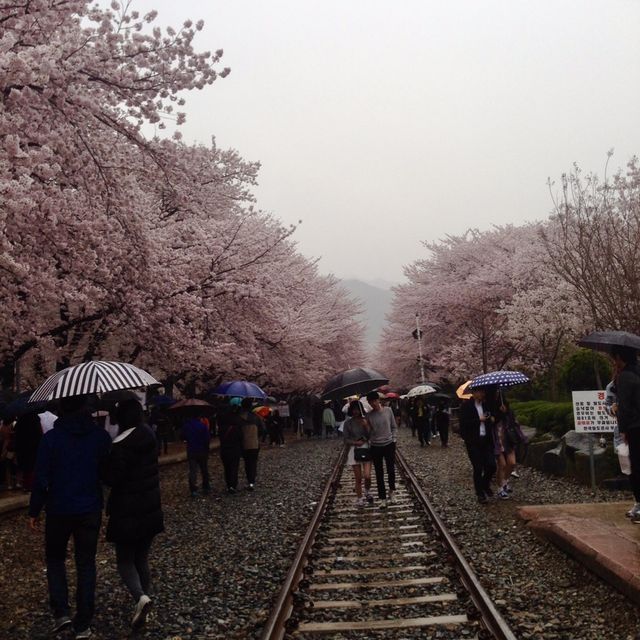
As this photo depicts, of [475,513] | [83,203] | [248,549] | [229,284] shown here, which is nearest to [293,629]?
[248,549]

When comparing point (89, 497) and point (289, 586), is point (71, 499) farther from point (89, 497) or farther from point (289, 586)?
point (289, 586)

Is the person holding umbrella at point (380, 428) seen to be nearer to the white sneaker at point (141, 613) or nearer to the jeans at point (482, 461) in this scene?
the jeans at point (482, 461)

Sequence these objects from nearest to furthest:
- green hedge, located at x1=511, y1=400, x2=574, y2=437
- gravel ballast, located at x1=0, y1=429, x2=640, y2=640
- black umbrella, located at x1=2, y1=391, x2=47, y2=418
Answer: gravel ballast, located at x1=0, y1=429, x2=640, y2=640
black umbrella, located at x1=2, y1=391, x2=47, y2=418
green hedge, located at x1=511, y1=400, x2=574, y2=437

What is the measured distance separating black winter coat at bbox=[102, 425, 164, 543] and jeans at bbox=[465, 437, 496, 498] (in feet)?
23.9

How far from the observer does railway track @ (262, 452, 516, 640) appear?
5852 mm

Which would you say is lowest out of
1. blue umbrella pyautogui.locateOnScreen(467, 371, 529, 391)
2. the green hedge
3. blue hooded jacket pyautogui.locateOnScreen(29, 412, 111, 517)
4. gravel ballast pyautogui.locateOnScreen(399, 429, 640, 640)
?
gravel ballast pyautogui.locateOnScreen(399, 429, 640, 640)

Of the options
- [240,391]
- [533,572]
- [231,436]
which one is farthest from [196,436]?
[533,572]

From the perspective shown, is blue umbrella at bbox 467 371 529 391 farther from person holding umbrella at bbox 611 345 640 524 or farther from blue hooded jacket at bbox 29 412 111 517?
blue hooded jacket at bbox 29 412 111 517

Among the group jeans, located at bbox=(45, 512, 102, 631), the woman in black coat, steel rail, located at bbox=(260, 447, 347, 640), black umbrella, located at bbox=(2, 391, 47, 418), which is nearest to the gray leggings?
the woman in black coat

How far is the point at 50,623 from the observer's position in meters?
6.70

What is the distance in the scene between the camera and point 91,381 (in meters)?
6.26

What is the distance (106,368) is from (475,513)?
700 cm

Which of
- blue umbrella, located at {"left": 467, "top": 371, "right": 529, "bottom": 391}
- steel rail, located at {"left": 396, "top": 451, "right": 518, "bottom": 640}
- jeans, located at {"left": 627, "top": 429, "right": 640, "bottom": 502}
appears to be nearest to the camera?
steel rail, located at {"left": 396, "top": 451, "right": 518, "bottom": 640}

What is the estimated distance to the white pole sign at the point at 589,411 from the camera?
12188mm
